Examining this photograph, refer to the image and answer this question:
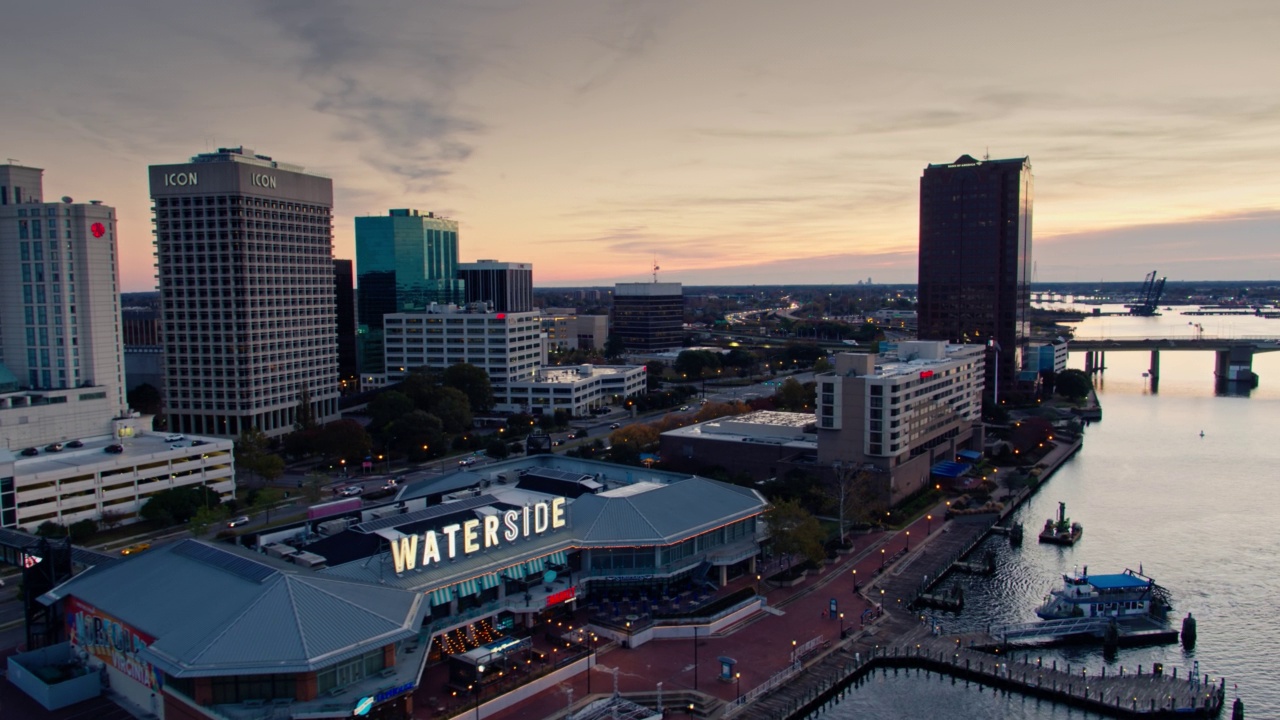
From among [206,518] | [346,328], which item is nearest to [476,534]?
[206,518]

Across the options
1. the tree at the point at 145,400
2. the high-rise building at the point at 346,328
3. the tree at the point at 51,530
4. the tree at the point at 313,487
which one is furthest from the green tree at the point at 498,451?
the high-rise building at the point at 346,328

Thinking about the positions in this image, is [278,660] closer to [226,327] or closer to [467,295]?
[226,327]

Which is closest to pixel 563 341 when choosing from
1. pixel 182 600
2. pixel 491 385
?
pixel 491 385

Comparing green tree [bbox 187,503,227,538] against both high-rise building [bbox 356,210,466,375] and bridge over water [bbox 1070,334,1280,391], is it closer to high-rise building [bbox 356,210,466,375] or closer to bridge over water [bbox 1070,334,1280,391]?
high-rise building [bbox 356,210,466,375]

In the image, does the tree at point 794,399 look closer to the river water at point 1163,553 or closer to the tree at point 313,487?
the river water at point 1163,553

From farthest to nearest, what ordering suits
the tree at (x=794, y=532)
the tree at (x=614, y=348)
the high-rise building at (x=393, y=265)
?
the tree at (x=614, y=348), the high-rise building at (x=393, y=265), the tree at (x=794, y=532)
